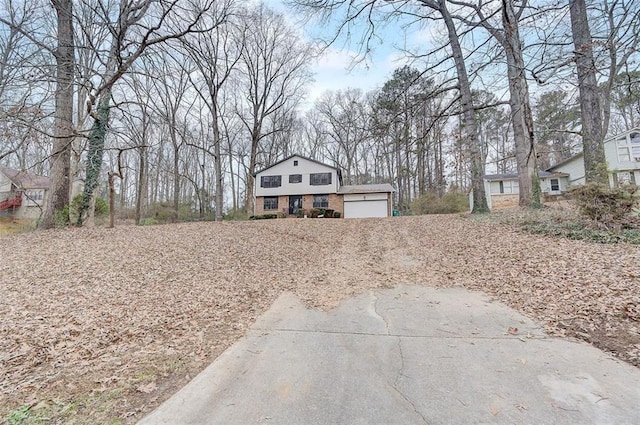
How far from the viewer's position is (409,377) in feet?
7.88

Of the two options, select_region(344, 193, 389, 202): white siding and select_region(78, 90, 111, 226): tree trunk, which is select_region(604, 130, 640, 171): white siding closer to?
select_region(344, 193, 389, 202): white siding

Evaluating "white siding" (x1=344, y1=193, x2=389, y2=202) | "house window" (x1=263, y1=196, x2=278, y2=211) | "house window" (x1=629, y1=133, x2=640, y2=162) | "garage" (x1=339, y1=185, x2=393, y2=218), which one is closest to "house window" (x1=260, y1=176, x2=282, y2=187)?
"house window" (x1=263, y1=196, x2=278, y2=211)

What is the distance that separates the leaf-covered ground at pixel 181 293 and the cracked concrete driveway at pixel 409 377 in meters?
0.30

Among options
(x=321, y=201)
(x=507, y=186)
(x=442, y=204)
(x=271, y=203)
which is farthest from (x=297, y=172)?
(x=507, y=186)

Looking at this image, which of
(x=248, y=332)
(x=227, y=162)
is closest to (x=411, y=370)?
(x=248, y=332)

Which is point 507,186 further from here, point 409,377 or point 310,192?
point 409,377

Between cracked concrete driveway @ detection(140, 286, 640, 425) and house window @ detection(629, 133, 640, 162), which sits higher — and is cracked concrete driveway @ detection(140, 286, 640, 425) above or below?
below

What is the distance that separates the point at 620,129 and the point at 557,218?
21.1 m

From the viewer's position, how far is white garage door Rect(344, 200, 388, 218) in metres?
21.4

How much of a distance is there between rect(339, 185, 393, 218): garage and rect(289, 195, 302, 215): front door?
3.47 meters

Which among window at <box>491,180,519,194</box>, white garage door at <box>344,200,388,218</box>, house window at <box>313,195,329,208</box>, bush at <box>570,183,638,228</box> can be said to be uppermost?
Result: window at <box>491,180,519,194</box>

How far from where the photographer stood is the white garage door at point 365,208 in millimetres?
21406

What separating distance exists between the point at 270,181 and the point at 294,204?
110 inches

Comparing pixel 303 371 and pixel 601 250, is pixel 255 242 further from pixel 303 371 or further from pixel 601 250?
pixel 601 250
